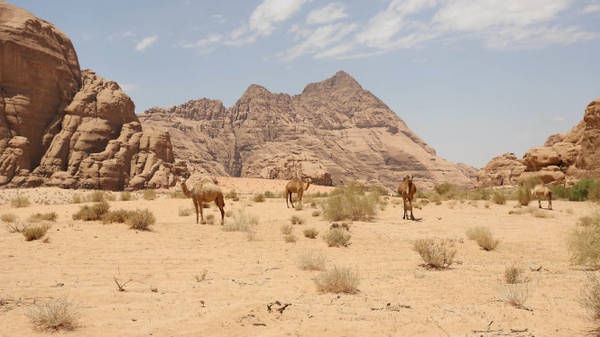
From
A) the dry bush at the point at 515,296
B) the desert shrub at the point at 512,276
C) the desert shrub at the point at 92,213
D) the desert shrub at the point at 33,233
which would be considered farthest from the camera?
the desert shrub at the point at 92,213

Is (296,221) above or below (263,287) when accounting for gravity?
above

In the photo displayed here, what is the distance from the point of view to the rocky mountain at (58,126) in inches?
1348

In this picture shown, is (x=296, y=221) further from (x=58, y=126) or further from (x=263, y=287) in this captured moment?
(x=58, y=126)

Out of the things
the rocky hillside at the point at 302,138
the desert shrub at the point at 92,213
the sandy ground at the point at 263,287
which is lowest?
the sandy ground at the point at 263,287

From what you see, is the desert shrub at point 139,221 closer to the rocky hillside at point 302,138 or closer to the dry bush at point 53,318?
the dry bush at point 53,318

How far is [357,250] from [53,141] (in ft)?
121

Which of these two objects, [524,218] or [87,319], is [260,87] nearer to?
[524,218]

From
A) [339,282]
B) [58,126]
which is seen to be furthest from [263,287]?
[58,126]

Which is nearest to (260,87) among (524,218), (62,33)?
(62,33)

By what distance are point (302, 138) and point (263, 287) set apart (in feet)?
311

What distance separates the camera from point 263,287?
578cm

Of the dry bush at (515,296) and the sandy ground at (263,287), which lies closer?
the sandy ground at (263,287)

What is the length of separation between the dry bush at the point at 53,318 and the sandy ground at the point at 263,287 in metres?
0.12

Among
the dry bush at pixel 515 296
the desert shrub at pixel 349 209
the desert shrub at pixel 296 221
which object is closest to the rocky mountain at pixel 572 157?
the desert shrub at pixel 349 209
